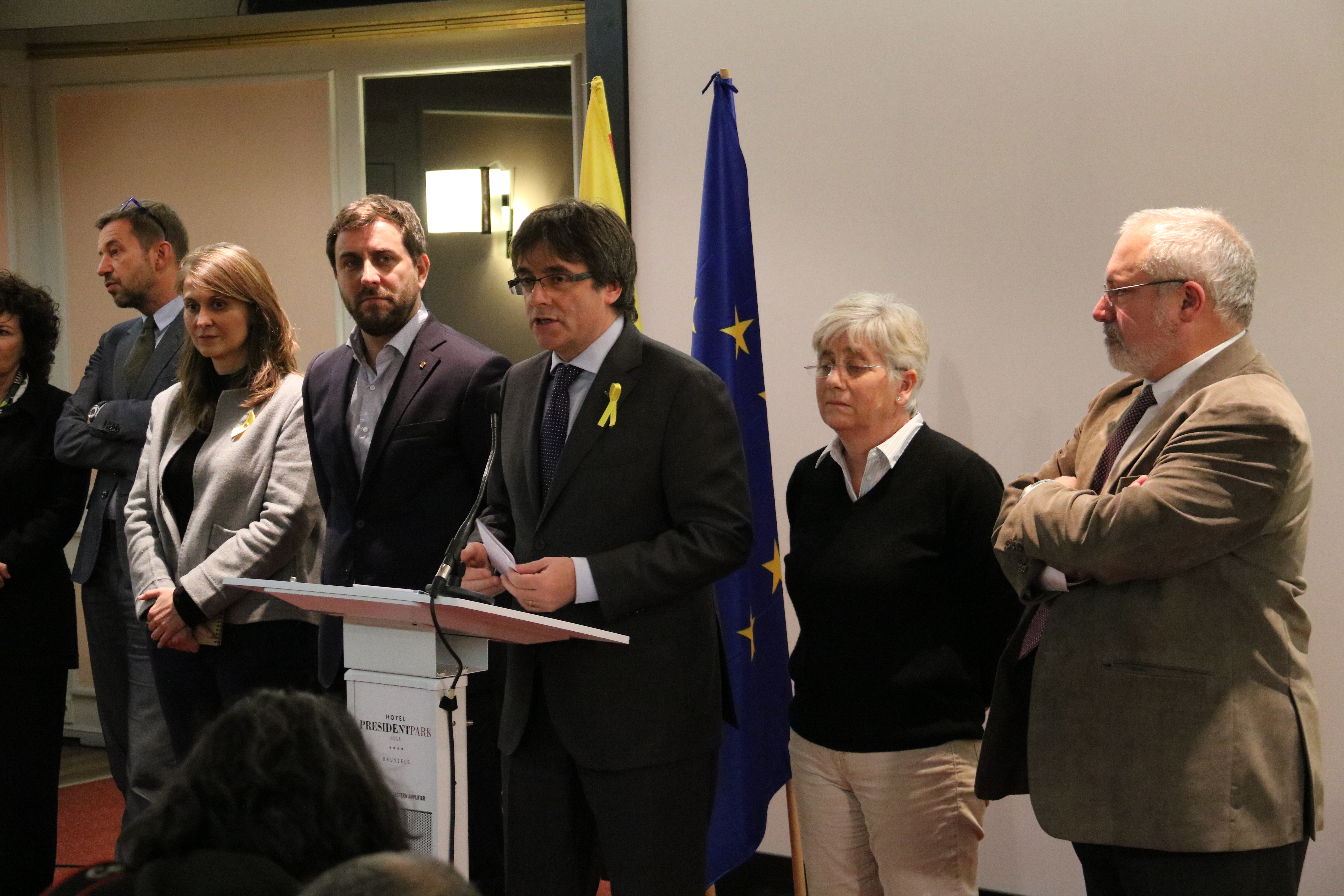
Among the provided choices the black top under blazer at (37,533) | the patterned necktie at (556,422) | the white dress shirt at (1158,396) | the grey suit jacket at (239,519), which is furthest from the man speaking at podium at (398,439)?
the white dress shirt at (1158,396)

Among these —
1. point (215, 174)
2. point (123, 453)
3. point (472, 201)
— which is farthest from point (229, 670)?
point (215, 174)

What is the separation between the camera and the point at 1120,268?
2.06 metres

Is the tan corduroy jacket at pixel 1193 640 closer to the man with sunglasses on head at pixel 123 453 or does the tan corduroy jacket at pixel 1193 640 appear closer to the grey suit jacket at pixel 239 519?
the grey suit jacket at pixel 239 519

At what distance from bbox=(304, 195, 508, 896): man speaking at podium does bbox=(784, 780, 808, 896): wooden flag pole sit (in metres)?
0.81

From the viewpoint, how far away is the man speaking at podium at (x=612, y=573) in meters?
2.17

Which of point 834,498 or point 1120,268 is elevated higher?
point 1120,268

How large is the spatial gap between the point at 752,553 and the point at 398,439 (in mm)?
942

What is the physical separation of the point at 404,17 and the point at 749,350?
2.44 meters

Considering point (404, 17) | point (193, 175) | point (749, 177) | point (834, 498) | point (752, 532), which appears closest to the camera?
point (752, 532)

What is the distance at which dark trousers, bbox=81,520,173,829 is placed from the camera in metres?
3.29

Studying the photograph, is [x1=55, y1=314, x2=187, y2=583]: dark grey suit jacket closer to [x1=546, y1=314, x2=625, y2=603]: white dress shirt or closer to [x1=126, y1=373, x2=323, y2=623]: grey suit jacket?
[x1=126, y1=373, x2=323, y2=623]: grey suit jacket

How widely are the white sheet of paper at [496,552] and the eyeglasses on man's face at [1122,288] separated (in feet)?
3.77

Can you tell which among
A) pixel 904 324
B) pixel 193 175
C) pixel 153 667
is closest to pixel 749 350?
pixel 904 324

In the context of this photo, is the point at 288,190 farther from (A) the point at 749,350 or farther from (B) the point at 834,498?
(B) the point at 834,498
